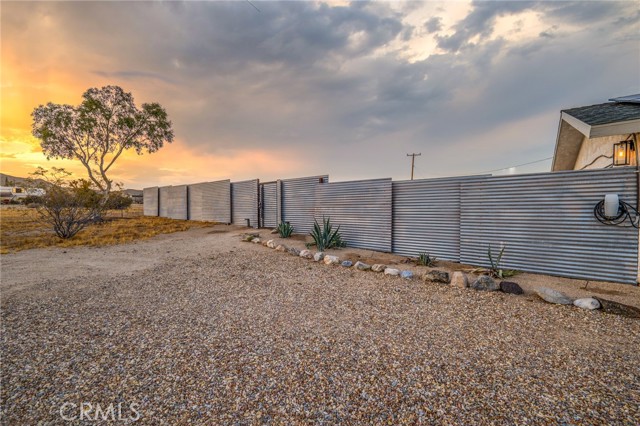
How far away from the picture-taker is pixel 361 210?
751 centimetres

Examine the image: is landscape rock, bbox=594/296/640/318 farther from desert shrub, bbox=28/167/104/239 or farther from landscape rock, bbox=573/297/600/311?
desert shrub, bbox=28/167/104/239

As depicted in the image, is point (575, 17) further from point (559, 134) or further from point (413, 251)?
point (413, 251)

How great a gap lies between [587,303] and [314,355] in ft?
12.8

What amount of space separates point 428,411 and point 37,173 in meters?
14.9

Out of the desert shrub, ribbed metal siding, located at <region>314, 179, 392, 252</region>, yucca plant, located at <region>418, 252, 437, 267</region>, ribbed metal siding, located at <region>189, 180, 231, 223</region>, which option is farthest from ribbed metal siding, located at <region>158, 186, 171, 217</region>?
yucca plant, located at <region>418, 252, 437, 267</region>

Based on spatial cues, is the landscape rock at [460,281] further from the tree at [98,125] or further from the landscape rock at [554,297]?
the tree at [98,125]

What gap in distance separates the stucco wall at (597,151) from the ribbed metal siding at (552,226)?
133 centimetres

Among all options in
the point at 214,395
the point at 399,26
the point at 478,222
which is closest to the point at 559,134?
the point at 478,222

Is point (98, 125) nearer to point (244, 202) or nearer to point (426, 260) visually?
point (244, 202)

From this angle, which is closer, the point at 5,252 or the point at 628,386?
the point at 628,386

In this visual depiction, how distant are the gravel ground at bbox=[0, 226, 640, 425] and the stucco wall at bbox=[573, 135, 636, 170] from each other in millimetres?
4579

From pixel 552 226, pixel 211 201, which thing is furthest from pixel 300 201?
pixel 211 201

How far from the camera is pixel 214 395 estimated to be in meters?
1.89

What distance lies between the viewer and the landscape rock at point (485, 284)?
4.21 metres
